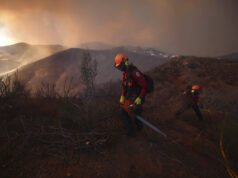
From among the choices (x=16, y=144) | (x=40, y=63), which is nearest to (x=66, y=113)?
(x=16, y=144)

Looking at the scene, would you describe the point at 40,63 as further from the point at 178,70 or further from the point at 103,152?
the point at 103,152

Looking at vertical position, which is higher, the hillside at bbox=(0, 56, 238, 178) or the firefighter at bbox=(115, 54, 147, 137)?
the firefighter at bbox=(115, 54, 147, 137)

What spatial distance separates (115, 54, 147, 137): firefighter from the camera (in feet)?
9.25

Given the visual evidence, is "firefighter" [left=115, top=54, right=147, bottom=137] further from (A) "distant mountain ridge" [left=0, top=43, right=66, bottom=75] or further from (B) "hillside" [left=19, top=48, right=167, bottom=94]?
(A) "distant mountain ridge" [left=0, top=43, right=66, bottom=75]

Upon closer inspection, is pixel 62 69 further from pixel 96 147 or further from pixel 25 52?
pixel 96 147

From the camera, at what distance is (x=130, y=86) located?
2.98 m

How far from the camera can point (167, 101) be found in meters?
12.7

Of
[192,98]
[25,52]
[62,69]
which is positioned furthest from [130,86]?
[25,52]

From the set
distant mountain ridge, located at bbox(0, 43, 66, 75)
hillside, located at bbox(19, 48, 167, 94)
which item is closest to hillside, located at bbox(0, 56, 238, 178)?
hillside, located at bbox(19, 48, 167, 94)

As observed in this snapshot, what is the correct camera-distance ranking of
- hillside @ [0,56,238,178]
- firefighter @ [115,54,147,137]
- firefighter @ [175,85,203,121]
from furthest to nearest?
firefighter @ [175,85,203,121]
firefighter @ [115,54,147,137]
hillside @ [0,56,238,178]

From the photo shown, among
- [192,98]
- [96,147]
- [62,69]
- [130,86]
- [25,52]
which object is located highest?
[25,52]

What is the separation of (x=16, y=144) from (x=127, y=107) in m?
2.20

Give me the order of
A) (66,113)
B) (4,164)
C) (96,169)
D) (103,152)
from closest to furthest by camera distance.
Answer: (4,164), (96,169), (103,152), (66,113)

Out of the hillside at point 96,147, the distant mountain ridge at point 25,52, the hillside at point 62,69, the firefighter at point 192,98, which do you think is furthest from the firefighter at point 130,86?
the distant mountain ridge at point 25,52
